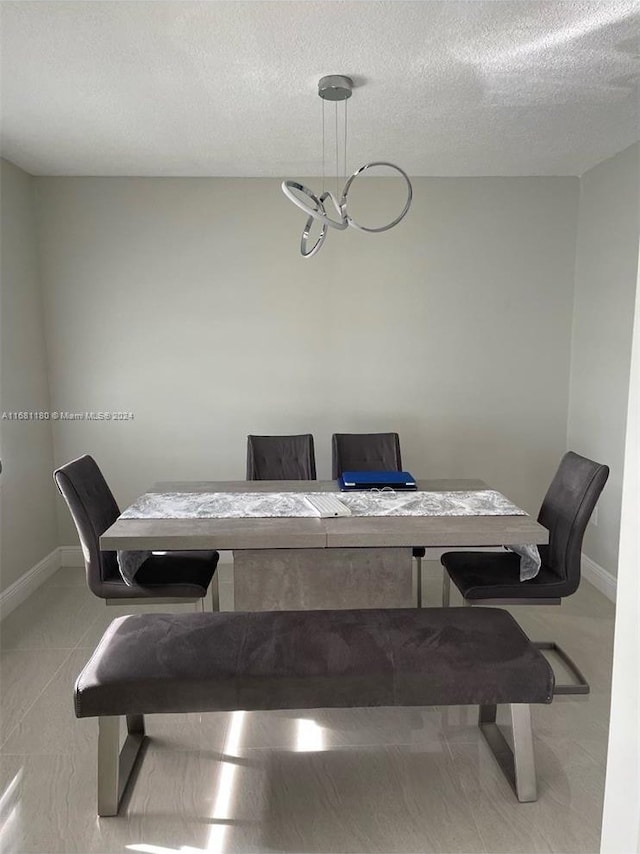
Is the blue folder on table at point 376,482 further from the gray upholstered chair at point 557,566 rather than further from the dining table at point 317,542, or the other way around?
the gray upholstered chair at point 557,566

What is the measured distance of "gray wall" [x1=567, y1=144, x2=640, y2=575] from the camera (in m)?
3.55

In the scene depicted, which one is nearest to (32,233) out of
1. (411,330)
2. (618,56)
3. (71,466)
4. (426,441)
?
(71,466)

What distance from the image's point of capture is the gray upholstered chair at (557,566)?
2.73m

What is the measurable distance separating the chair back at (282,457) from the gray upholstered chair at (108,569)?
0.84 m

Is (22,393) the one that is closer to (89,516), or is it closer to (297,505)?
(89,516)

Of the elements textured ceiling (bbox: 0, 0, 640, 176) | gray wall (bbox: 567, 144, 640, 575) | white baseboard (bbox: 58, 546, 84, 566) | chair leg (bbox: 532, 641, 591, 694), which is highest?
textured ceiling (bbox: 0, 0, 640, 176)

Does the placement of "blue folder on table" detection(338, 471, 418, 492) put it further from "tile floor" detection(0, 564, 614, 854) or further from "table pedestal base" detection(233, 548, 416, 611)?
"tile floor" detection(0, 564, 614, 854)

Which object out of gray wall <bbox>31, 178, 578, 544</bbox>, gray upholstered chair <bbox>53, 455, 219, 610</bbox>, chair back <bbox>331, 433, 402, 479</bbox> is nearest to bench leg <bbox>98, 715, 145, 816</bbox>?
gray upholstered chair <bbox>53, 455, 219, 610</bbox>

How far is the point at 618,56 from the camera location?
239cm

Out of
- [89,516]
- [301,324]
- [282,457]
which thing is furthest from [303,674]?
[301,324]

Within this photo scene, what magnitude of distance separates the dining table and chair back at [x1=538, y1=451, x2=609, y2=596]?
9.3 inches

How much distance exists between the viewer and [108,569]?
2854 millimetres

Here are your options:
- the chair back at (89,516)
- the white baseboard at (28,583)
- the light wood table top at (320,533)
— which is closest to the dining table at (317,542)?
the light wood table top at (320,533)

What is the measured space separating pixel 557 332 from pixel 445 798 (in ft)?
10.0
